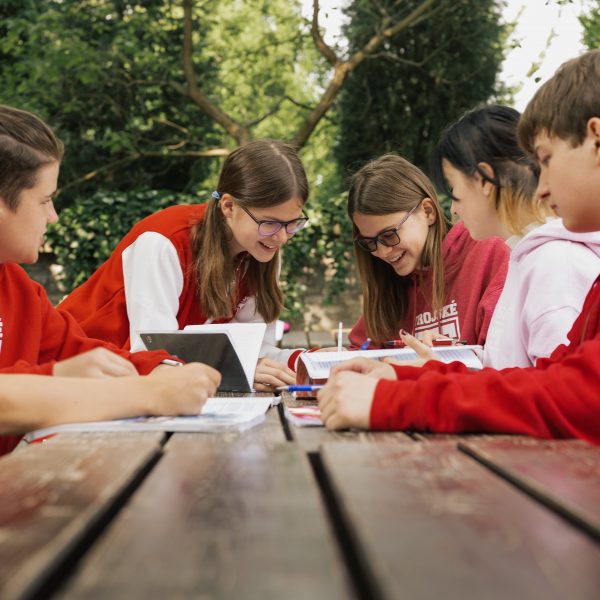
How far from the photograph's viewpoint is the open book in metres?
2.30

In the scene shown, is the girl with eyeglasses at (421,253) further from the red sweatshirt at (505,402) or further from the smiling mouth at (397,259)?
the red sweatshirt at (505,402)

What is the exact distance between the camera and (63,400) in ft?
5.29

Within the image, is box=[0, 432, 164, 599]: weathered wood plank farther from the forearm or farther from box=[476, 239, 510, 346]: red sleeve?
box=[476, 239, 510, 346]: red sleeve

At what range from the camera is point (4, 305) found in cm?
244

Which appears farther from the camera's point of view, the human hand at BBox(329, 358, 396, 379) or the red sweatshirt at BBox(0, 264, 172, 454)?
the red sweatshirt at BBox(0, 264, 172, 454)

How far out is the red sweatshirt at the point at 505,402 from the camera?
4.81ft

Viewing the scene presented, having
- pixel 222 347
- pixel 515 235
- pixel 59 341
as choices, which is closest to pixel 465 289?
pixel 515 235

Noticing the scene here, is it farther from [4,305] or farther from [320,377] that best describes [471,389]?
[4,305]

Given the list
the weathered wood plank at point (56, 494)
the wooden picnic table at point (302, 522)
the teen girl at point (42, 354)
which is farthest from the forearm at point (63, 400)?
the wooden picnic table at point (302, 522)

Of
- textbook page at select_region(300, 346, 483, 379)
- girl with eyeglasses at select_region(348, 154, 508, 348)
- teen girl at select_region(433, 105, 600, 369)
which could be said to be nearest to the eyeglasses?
girl with eyeglasses at select_region(348, 154, 508, 348)

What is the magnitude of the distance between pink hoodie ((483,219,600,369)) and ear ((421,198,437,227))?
3.00 ft

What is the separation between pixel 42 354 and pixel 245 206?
118 cm

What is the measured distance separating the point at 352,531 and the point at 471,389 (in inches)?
30.7

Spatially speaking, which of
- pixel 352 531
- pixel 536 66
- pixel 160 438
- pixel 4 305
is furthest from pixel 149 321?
pixel 536 66
